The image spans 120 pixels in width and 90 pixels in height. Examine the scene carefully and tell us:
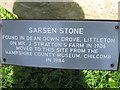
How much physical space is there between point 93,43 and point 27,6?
0.67 m

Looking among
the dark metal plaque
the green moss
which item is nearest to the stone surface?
the dark metal plaque

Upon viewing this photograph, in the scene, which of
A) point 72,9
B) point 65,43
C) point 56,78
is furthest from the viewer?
point 56,78

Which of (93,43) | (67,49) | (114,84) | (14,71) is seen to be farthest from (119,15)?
(14,71)

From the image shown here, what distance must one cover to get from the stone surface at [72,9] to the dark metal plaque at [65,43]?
0.22 metres

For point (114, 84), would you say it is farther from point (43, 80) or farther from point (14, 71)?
point (14, 71)

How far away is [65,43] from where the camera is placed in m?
1.84

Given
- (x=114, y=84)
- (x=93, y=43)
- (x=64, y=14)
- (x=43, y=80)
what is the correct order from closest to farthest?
(x=93, y=43), (x=64, y=14), (x=114, y=84), (x=43, y=80)

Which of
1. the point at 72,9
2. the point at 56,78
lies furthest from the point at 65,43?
the point at 56,78

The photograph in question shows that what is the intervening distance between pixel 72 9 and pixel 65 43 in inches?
13.9

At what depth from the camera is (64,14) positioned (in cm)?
208

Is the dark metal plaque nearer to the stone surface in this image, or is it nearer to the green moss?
the stone surface

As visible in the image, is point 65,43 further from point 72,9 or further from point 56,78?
point 56,78

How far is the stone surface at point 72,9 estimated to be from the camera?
1.99m

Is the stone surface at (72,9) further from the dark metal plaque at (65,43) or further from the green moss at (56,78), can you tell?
the green moss at (56,78)
